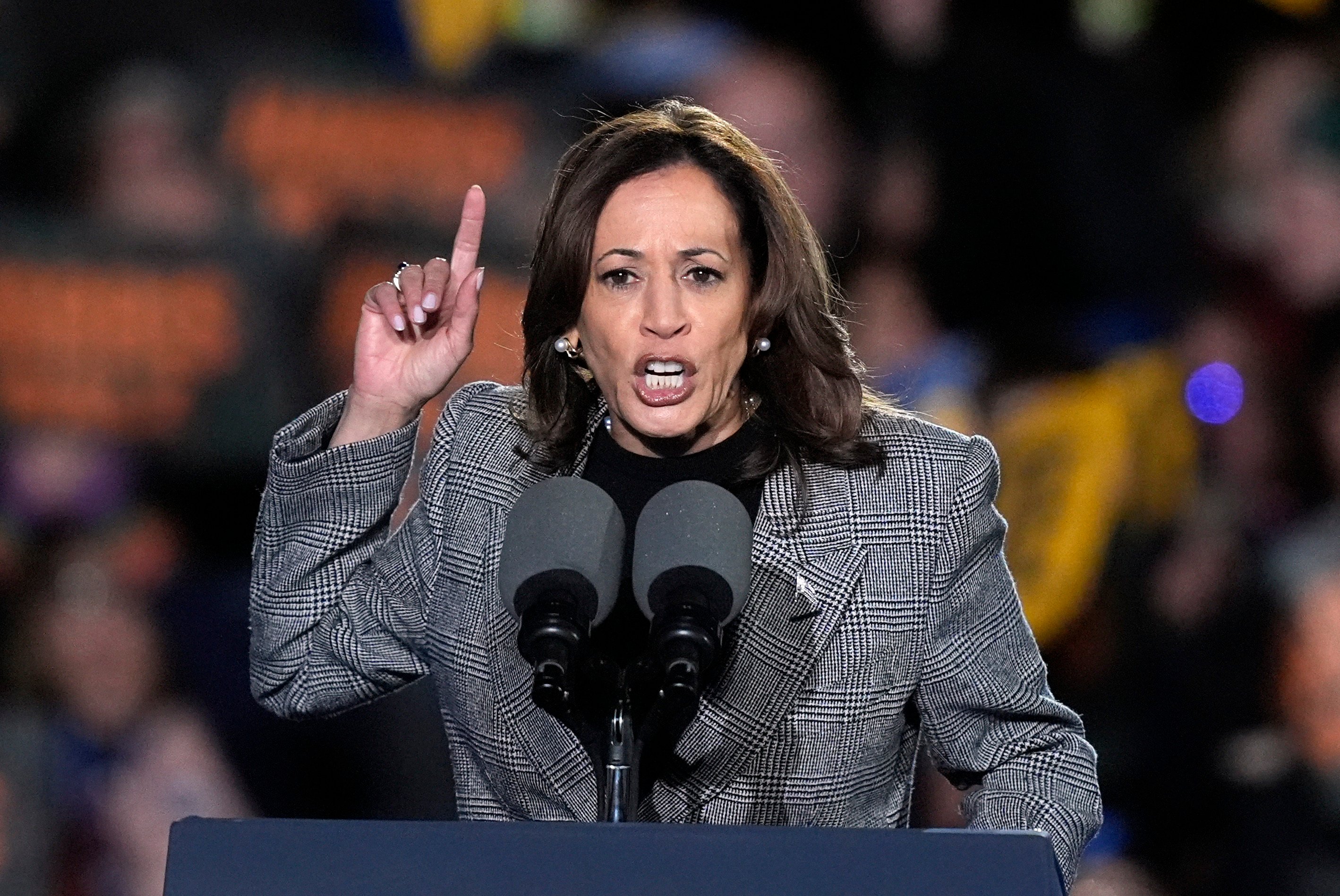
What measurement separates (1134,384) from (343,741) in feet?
6.47

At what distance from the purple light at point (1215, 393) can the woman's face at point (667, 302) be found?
7.62 feet

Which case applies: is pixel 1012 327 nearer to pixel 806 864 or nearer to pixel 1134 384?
pixel 1134 384

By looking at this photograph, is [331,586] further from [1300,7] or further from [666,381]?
[1300,7]

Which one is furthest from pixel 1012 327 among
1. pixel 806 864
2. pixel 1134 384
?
pixel 806 864

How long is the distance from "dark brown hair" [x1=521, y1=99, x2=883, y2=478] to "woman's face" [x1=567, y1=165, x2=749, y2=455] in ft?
0.06

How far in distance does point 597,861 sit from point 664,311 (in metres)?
0.76

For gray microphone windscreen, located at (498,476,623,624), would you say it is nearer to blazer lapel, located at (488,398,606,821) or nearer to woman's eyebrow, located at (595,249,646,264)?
blazer lapel, located at (488,398,606,821)

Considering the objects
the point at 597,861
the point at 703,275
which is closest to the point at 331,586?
the point at 703,275

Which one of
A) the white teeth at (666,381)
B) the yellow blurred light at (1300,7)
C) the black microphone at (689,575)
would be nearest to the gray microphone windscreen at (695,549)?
the black microphone at (689,575)

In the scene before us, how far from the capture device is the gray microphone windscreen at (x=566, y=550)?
1.28 meters

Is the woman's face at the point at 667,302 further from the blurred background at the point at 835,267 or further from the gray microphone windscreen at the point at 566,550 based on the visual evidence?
the blurred background at the point at 835,267

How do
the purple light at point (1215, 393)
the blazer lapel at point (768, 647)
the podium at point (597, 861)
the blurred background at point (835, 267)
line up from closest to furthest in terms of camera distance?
the podium at point (597, 861) < the blazer lapel at point (768, 647) < the blurred background at point (835, 267) < the purple light at point (1215, 393)

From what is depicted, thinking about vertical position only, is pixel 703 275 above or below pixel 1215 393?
above

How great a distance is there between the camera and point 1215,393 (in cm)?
389
